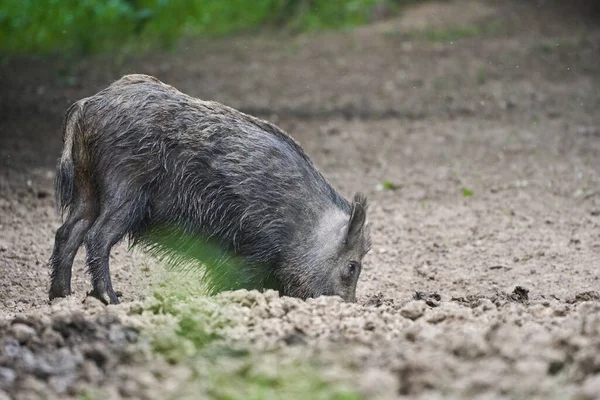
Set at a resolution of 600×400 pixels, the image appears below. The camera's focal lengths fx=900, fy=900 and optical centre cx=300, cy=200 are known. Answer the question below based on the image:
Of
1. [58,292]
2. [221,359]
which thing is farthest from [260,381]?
[58,292]

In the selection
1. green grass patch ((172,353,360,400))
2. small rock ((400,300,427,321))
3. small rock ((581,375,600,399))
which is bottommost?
small rock ((400,300,427,321))

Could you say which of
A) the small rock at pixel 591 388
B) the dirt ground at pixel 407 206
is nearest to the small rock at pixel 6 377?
the dirt ground at pixel 407 206

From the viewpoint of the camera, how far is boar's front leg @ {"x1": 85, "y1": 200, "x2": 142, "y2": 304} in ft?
16.9

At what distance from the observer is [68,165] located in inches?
206

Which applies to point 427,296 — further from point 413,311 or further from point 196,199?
point 196,199

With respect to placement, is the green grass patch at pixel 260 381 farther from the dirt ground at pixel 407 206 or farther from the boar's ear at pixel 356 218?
the boar's ear at pixel 356 218

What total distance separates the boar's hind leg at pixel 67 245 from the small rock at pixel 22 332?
1353 mm

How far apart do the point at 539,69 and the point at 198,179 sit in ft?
26.3

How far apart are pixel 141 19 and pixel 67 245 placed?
9039 millimetres

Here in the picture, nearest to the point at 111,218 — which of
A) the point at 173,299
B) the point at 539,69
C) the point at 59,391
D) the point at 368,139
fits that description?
the point at 173,299

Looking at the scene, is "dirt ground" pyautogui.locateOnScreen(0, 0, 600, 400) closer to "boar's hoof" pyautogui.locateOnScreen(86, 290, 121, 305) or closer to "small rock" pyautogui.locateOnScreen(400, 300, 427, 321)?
"small rock" pyautogui.locateOnScreen(400, 300, 427, 321)

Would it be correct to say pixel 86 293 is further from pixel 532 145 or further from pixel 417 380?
pixel 532 145

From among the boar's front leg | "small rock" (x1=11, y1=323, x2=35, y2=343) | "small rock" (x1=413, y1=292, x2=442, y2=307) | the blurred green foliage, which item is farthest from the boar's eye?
the blurred green foliage

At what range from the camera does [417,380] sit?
3121 millimetres
